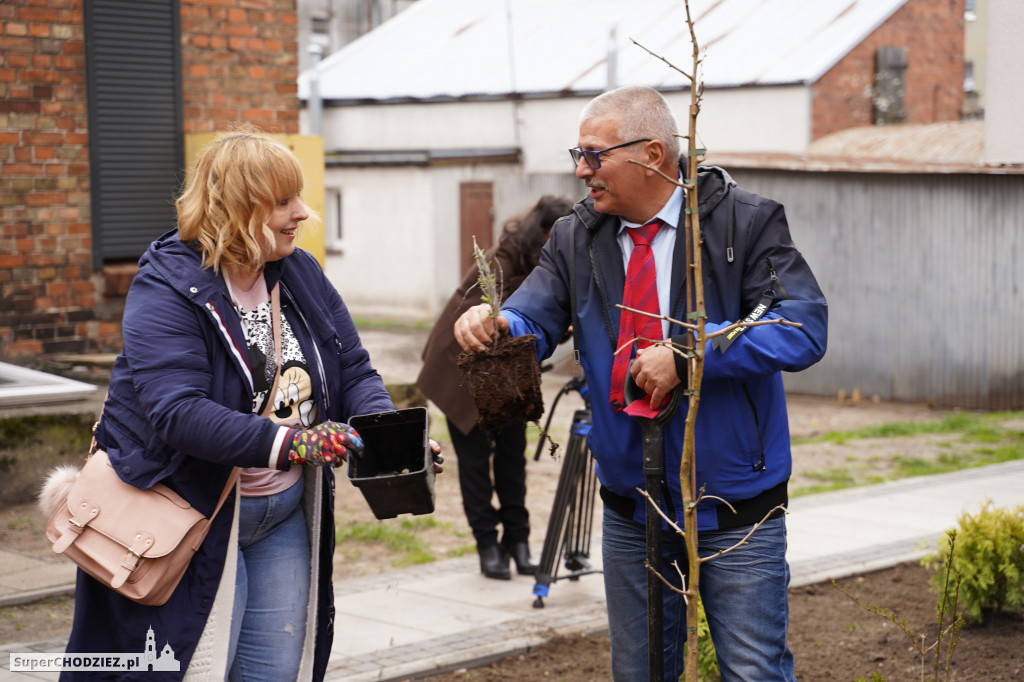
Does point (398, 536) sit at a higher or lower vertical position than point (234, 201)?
lower

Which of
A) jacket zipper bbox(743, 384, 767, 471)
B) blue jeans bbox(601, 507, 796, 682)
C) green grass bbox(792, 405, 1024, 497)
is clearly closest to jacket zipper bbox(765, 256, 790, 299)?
jacket zipper bbox(743, 384, 767, 471)

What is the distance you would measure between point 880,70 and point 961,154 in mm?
6868

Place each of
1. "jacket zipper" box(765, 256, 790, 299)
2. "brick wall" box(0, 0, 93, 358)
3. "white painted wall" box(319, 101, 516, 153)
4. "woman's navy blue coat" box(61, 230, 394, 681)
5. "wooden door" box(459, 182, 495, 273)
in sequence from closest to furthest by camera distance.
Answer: "woman's navy blue coat" box(61, 230, 394, 681), "jacket zipper" box(765, 256, 790, 299), "brick wall" box(0, 0, 93, 358), "wooden door" box(459, 182, 495, 273), "white painted wall" box(319, 101, 516, 153)

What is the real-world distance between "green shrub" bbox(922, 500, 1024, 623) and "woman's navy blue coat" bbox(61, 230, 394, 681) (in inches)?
124

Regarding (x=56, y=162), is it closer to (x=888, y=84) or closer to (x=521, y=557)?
(x=521, y=557)

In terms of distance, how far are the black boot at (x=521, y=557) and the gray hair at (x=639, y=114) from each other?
11.7ft

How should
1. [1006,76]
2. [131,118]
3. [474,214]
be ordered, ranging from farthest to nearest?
1. [474,214]
2. [1006,76]
3. [131,118]

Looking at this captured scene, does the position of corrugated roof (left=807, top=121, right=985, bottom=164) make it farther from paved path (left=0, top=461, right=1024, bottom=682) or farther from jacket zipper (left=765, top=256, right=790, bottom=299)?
jacket zipper (left=765, top=256, right=790, bottom=299)

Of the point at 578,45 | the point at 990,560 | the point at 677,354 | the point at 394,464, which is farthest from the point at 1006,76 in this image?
the point at 578,45

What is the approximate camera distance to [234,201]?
3023mm

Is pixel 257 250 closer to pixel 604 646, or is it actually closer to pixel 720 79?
pixel 604 646

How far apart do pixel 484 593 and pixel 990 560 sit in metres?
2.45

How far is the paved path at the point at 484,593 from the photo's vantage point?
496 centimetres

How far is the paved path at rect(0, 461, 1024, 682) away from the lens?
16.3ft
